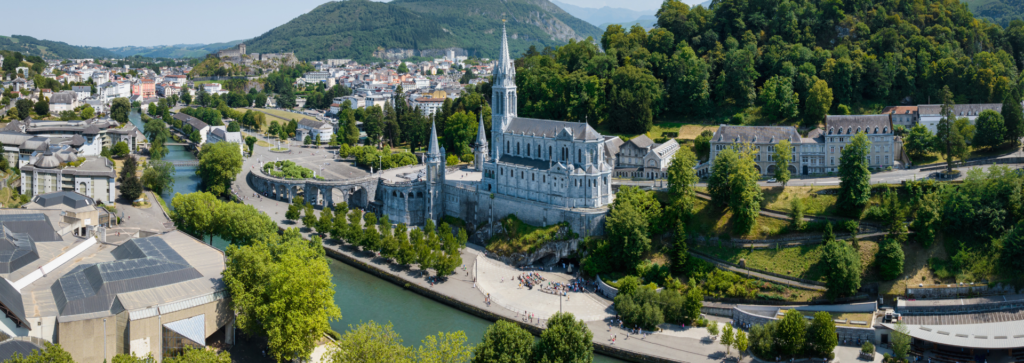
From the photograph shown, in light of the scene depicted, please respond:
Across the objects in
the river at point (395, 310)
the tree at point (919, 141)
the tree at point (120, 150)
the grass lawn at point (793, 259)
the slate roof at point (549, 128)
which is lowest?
the river at point (395, 310)

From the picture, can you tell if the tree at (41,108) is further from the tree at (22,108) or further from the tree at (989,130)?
the tree at (989,130)

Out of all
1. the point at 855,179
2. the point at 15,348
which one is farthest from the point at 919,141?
the point at 15,348

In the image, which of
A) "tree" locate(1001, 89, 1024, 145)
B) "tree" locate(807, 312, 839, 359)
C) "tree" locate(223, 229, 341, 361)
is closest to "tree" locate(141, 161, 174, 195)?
"tree" locate(223, 229, 341, 361)

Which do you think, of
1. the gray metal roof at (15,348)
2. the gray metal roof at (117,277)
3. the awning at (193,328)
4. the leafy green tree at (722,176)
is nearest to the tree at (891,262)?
the leafy green tree at (722,176)

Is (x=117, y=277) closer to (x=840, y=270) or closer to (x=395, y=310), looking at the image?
(x=395, y=310)

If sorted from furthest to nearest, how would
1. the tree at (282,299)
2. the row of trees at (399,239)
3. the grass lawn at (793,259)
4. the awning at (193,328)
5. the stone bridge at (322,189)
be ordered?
the stone bridge at (322,189) → the row of trees at (399,239) → the grass lawn at (793,259) → the tree at (282,299) → the awning at (193,328)

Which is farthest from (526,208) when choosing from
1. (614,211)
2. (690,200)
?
(690,200)
